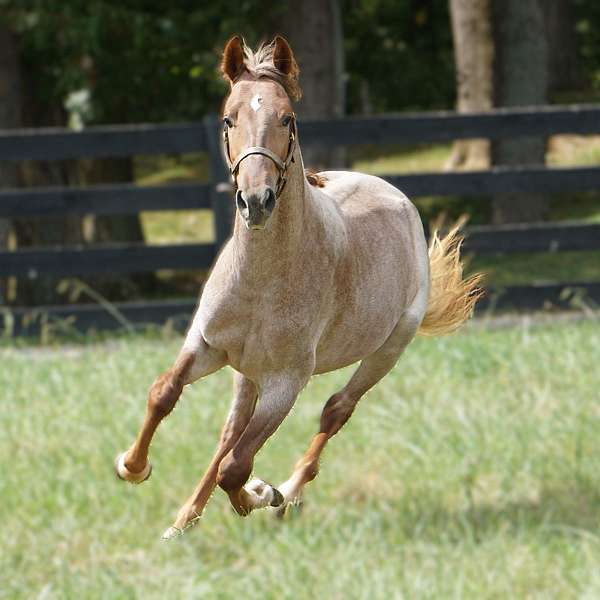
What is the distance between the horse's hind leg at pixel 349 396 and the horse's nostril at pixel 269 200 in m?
0.16

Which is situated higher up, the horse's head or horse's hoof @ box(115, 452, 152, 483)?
the horse's head

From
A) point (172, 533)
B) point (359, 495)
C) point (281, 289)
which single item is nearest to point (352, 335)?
point (281, 289)

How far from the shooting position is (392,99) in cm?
1934

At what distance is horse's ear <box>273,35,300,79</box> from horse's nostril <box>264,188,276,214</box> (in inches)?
3.2

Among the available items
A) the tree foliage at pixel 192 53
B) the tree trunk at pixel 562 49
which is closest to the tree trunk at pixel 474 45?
the tree foliage at pixel 192 53

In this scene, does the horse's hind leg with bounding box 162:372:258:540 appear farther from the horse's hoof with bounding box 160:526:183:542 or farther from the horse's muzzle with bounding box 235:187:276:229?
the horse's muzzle with bounding box 235:187:276:229

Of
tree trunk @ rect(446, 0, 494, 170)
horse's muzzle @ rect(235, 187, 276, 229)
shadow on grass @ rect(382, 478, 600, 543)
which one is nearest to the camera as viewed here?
horse's muzzle @ rect(235, 187, 276, 229)

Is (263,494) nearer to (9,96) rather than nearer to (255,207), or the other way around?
(255,207)

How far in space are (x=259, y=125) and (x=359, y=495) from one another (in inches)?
638

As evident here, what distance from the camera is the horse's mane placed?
695 millimetres

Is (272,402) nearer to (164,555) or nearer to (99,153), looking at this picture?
(99,153)

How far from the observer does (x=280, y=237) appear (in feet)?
2.32

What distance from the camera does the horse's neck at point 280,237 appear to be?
0.70 metres

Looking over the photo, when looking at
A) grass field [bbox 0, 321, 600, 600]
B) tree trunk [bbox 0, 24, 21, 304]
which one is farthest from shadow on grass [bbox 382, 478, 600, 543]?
tree trunk [bbox 0, 24, 21, 304]
